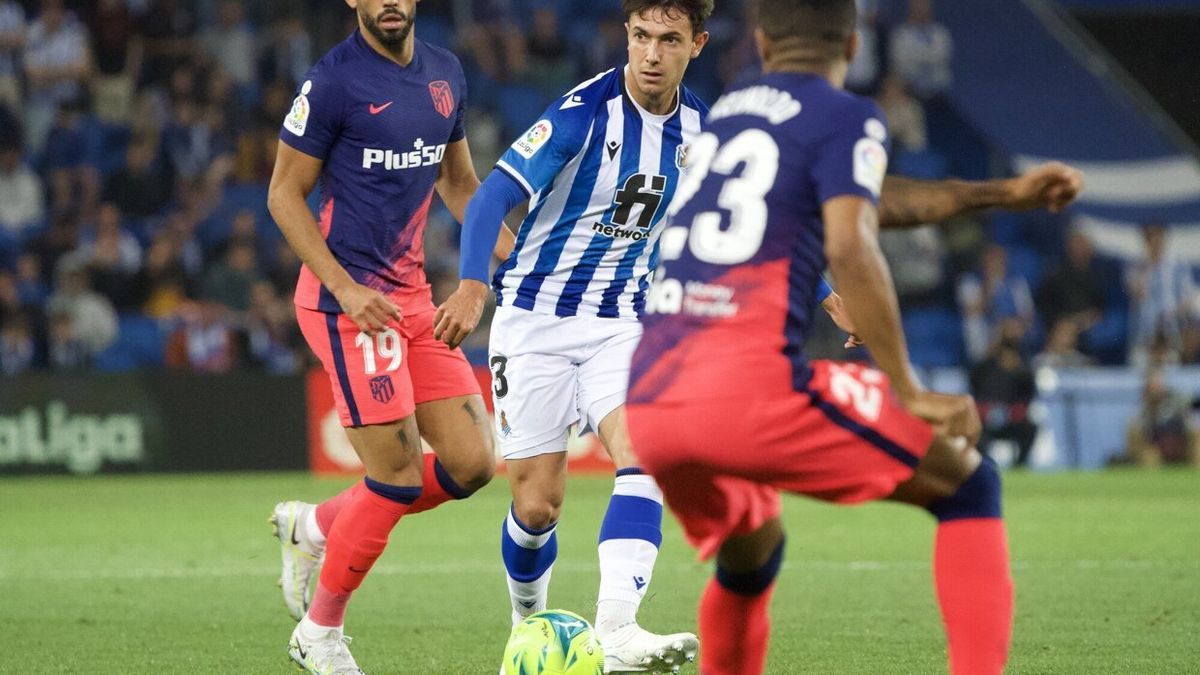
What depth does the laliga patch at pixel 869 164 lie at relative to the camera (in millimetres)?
4090

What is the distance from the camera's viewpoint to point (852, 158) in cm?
410

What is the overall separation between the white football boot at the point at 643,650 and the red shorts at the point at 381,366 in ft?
3.79

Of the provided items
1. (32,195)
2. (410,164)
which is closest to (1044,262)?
(32,195)

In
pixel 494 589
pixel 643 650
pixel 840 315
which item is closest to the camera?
pixel 840 315

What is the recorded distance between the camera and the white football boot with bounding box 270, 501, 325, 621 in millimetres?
7059

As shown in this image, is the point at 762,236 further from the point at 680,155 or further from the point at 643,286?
the point at 643,286

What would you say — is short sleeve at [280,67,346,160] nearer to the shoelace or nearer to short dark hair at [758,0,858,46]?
the shoelace

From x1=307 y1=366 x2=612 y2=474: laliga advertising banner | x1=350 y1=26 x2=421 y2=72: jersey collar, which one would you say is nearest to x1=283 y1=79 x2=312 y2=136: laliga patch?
x1=350 y1=26 x2=421 y2=72: jersey collar

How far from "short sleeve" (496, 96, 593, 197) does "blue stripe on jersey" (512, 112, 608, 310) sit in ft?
0.26

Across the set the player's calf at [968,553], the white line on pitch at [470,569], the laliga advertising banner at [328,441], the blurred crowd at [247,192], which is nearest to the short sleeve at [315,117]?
the player's calf at [968,553]

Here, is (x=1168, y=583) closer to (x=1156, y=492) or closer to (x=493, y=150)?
(x=1156, y=492)

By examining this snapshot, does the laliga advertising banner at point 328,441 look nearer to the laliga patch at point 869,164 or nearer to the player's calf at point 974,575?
the player's calf at point 974,575

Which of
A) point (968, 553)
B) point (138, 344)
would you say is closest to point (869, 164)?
point (968, 553)

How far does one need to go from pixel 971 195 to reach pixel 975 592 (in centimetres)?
101
